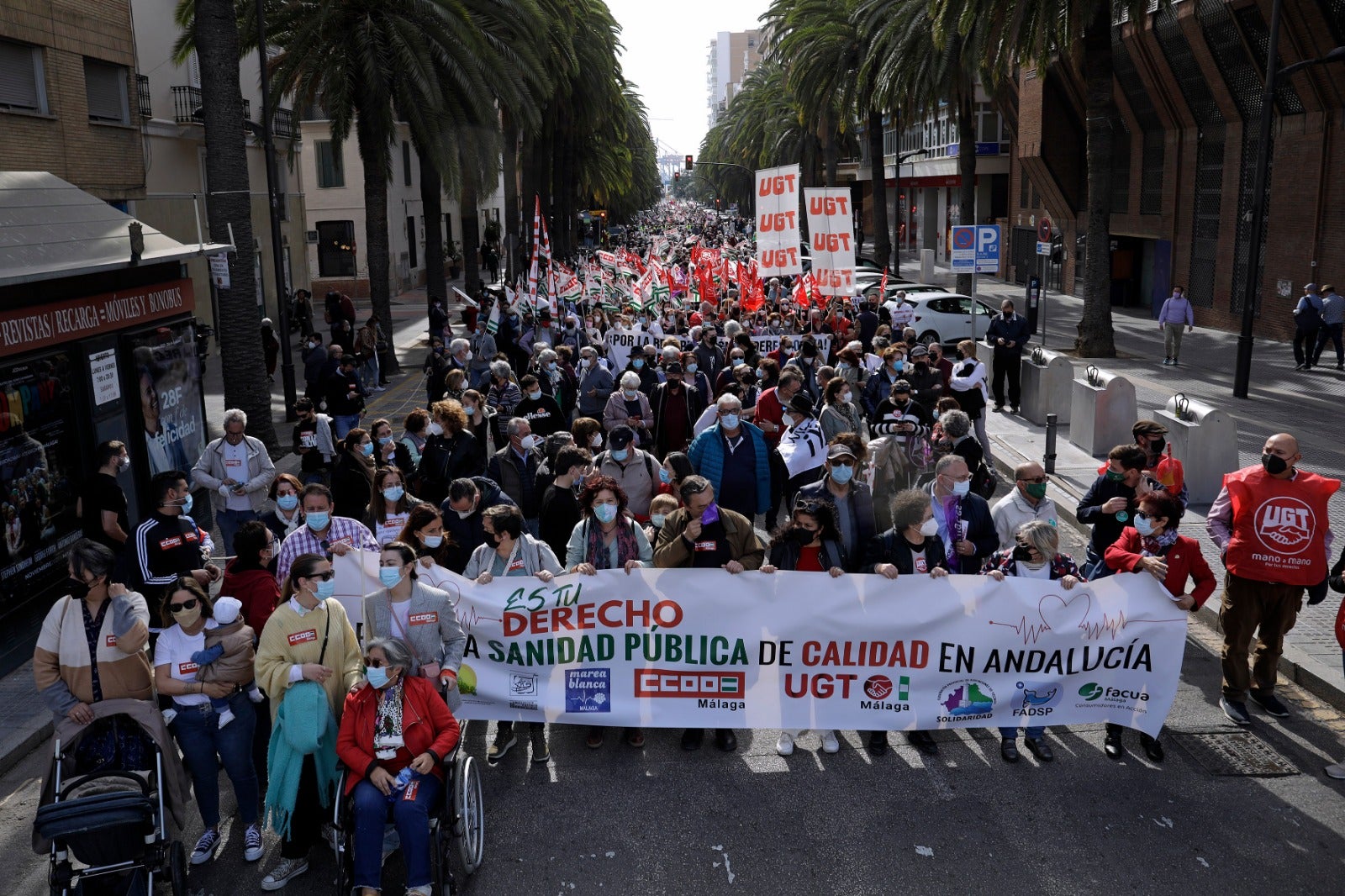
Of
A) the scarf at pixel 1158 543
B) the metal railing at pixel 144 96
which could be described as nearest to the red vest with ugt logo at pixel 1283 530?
the scarf at pixel 1158 543

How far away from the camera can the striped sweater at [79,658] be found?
20.2 feet

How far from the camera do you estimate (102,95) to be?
25156mm

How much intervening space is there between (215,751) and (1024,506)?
521cm

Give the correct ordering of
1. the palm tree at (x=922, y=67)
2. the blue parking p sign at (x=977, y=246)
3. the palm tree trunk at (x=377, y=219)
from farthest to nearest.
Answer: the palm tree at (x=922, y=67) → the palm tree trunk at (x=377, y=219) → the blue parking p sign at (x=977, y=246)

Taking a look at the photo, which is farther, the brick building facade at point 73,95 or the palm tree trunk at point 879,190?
the palm tree trunk at point 879,190

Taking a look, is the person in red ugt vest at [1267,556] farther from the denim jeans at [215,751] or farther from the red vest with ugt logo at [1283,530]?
the denim jeans at [215,751]

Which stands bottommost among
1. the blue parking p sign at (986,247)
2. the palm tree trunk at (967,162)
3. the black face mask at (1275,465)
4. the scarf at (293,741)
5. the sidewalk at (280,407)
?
the sidewalk at (280,407)

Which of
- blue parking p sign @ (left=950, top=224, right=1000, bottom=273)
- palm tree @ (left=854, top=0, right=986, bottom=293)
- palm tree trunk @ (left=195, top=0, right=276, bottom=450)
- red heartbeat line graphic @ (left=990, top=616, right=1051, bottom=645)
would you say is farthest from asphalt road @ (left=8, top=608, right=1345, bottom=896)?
palm tree @ (left=854, top=0, right=986, bottom=293)

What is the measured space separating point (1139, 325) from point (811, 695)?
31.7 m

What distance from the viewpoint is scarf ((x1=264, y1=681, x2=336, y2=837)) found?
605 cm

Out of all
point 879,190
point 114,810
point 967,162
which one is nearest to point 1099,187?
point 967,162

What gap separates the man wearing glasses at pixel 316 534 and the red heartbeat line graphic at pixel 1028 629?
4.01m

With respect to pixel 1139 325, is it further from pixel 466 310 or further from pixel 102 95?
pixel 102 95

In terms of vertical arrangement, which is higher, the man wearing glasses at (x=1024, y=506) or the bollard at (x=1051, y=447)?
the man wearing glasses at (x=1024, y=506)
